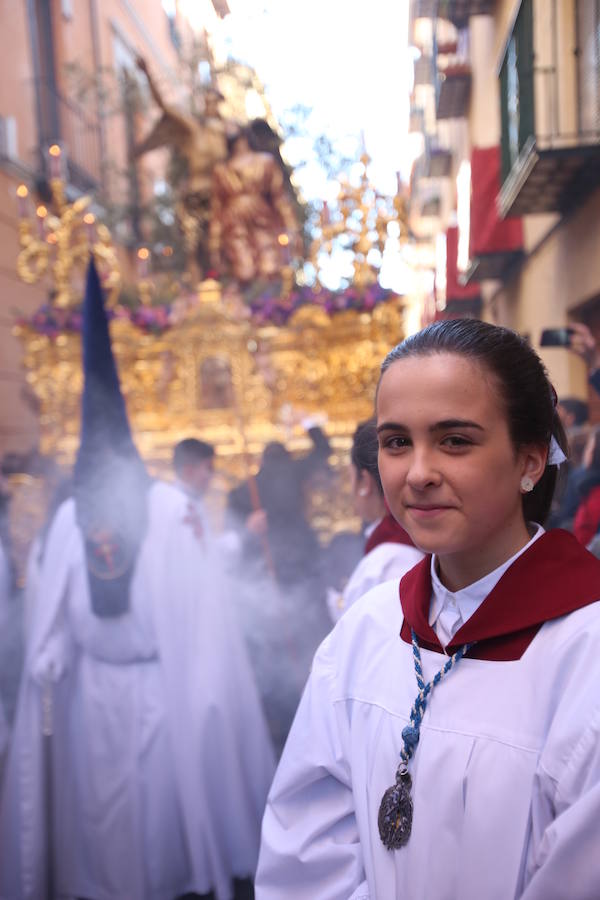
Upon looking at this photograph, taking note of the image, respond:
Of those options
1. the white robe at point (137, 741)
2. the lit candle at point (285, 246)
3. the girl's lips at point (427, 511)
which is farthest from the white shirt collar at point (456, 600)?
the lit candle at point (285, 246)

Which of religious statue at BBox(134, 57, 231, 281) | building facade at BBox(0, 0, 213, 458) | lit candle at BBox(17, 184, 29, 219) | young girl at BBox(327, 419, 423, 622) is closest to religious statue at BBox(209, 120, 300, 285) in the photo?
religious statue at BBox(134, 57, 231, 281)

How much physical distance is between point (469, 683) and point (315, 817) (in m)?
0.43

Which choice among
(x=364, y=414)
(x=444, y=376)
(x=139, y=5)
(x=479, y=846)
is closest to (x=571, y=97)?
(x=364, y=414)

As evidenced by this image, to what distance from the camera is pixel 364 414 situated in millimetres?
8859

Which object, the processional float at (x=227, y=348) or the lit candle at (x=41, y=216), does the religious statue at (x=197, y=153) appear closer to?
the processional float at (x=227, y=348)

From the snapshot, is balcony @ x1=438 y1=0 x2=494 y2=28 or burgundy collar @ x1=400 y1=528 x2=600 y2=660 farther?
balcony @ x1=438 y1=0 x2=494 y2=28

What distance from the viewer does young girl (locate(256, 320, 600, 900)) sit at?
122 cm

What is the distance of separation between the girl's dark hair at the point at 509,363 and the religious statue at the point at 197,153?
10139mm

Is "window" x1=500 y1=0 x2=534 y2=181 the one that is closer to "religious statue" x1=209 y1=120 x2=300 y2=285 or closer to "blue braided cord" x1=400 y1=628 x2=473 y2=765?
"religious statue" x1=209 y1=120 x2=300 y2=285

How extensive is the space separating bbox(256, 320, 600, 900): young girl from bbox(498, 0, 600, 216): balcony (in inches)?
182

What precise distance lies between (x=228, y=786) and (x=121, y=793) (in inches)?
16.0

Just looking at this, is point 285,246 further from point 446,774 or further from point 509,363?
point 446,774

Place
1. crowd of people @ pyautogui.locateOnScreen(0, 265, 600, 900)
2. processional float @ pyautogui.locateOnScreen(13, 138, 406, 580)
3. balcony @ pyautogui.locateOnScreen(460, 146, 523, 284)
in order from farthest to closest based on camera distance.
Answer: processional float @ pyautogui.locateOnScreen(13, 138, 406, 580), balcony @ pyautogui.locateOnScreen(460, 146, 523, 284), crowd of people @ pyautogui.locateOnScreen(0, 265, 600, 900)

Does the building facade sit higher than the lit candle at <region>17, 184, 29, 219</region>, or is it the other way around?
the building facade
